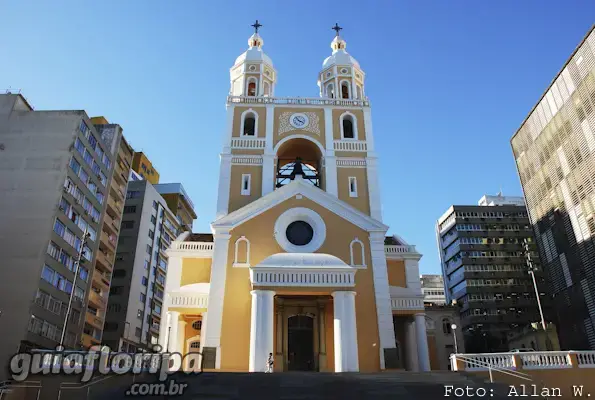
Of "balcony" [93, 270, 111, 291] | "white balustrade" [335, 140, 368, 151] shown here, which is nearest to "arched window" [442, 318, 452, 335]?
"white balustrade" [335, 140, 368, 151]

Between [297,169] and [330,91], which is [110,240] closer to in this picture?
[297,169]

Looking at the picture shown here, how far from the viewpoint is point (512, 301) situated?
170 feet

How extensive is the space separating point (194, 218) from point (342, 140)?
154 ft

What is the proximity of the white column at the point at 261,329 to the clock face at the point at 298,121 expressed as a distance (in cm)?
1247

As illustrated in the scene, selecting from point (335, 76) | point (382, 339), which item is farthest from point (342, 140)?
Result: point (382, 339)

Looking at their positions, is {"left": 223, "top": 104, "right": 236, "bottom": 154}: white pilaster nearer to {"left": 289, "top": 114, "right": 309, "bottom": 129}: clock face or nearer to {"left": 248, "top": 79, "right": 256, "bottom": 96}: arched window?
{"left": 248, "top": 79, "right": 256, "bottom": 96}: arched window

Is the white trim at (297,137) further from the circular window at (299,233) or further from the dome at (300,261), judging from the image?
the dome at (300,261)

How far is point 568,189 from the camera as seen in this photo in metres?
29.1

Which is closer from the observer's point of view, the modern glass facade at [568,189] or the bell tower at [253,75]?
the modern glass facade at [568,189]

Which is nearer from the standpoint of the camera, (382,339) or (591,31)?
(382,339)

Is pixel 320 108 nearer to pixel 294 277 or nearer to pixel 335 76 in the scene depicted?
pixel 335 76

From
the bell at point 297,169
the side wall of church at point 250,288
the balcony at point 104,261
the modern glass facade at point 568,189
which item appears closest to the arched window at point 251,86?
the bell at point 297,169

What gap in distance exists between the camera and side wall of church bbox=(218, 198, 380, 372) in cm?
2019

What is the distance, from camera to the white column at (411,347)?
2317 cm
